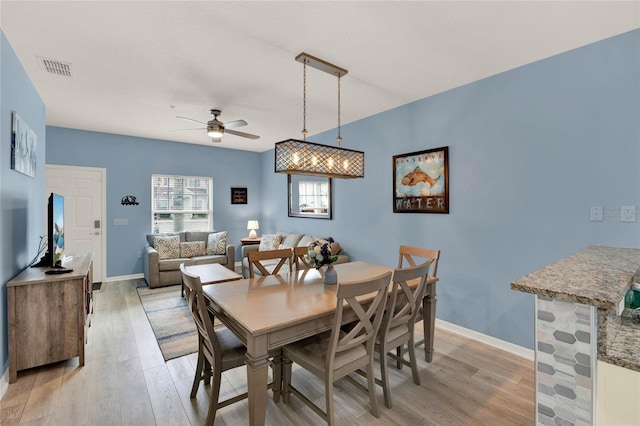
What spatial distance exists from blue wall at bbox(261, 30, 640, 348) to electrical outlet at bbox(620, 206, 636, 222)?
48 mm

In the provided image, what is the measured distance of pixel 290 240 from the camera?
556 cm

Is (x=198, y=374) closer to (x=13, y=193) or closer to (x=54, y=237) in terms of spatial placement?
(x=54, y=237)

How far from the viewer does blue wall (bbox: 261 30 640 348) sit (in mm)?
2326

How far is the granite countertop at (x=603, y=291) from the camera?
878mm

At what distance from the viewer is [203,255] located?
18.8 ft

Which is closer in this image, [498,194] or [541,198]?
[541,198]

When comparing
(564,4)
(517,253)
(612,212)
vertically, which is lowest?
(517,253)

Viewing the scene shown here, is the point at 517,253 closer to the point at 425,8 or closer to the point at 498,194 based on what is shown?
the point at 498,194

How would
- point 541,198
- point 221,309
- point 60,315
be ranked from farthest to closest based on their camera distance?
point 541,198
point 60,315
point 221,309

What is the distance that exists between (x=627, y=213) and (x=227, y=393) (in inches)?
128

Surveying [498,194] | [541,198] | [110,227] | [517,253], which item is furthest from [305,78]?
[110,227]

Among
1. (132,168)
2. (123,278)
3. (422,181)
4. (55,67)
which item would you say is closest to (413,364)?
(422,181)

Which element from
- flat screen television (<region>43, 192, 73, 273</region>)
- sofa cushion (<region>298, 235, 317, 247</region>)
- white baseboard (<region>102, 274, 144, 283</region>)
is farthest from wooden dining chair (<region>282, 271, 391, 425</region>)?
white baseboard (<region>102, 274, 144, 283</region>)

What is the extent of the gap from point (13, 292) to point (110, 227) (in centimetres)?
342
